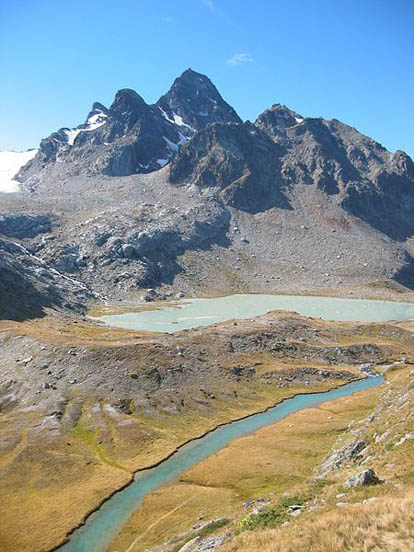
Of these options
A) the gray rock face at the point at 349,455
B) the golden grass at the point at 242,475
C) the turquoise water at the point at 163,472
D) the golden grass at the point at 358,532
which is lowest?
the turquoise water at the point at 163,472

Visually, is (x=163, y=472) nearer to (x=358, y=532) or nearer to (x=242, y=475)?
(x=242, y=475)

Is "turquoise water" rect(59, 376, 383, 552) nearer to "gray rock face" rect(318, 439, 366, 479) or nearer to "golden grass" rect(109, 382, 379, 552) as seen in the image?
"golden grass" rect(109, 382, 379, 552)

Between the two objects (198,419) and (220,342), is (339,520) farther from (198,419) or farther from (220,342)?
(220,342)

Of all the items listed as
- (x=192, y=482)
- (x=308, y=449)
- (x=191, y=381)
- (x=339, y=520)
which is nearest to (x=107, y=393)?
(x=191, y=381)

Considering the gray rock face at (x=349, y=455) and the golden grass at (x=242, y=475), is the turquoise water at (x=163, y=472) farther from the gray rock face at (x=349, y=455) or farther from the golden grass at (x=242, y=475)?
the gray rock face at (x=349, y=455)

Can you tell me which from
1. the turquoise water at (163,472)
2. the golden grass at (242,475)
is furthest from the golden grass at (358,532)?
the turquoise water at (163,472)

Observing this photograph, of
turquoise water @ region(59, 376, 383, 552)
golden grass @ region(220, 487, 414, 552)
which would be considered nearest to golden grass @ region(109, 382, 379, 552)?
turquoise water @ region(59, 376, 383, 552)

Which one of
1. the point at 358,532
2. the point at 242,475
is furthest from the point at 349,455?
the point at 358,532
